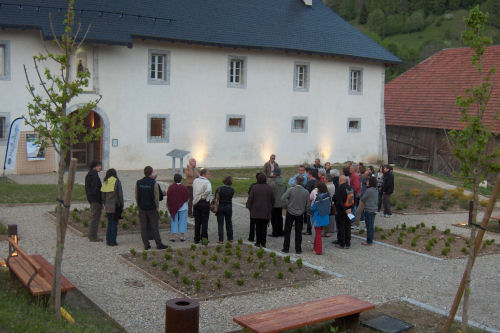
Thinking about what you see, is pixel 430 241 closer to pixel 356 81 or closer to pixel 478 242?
pixel 478 242

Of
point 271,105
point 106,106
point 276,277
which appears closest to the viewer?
point 276,277

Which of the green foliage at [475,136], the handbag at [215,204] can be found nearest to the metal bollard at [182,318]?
the green foliage at [475,136]

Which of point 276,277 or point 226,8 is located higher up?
point 226,8

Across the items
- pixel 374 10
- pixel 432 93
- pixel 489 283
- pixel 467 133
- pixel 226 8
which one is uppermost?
pixel 374 10

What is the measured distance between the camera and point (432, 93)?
33188 millimetres

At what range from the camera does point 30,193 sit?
16.9 m

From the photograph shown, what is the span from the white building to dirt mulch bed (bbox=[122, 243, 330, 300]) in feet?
43.9

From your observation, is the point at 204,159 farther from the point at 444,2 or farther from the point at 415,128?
the point at 444,2

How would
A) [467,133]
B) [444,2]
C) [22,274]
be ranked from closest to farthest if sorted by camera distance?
[467,133], [22,274], [444,2]

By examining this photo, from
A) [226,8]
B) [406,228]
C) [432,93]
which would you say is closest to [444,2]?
[432,93]

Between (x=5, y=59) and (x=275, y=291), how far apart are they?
16723 mm

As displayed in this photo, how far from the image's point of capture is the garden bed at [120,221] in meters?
12.7

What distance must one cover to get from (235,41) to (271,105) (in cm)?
366

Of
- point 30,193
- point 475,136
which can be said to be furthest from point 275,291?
point 30,193
